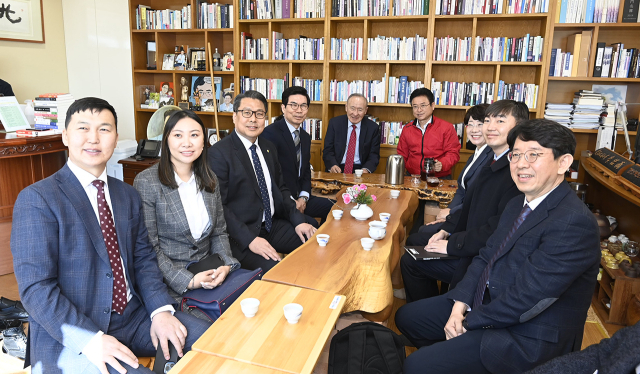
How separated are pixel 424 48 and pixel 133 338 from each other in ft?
13.7

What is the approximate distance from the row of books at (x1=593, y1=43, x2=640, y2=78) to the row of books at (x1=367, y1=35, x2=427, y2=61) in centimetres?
169

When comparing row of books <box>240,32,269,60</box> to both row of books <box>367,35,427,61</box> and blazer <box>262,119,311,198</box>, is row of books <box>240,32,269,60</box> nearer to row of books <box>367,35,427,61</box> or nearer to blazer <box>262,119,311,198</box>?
row of books <box>367,35,427,61</box>

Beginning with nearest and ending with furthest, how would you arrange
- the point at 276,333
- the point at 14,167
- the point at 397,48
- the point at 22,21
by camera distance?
the point at 276,333 → the point at 14,167 → the point at 397,48 → the point at 22,21

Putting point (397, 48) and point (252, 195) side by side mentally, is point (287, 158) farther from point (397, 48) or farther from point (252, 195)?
point (397, 48)

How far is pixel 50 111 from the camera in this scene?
387 cm

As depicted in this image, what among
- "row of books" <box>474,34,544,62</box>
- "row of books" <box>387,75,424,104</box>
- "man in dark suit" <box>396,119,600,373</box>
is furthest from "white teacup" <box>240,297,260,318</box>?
"row of books" <box>474,34,544,62</box>

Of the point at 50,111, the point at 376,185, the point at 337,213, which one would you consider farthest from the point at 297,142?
the point at 50,111

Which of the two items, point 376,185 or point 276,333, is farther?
point 376,185

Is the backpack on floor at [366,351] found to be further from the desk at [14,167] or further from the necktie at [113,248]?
the desk at [14,167]

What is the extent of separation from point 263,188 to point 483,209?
1396 mm

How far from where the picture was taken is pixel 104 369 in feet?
4.75

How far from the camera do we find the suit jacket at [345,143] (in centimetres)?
474

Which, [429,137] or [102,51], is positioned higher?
[102,51]

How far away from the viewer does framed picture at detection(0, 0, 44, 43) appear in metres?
5.29
